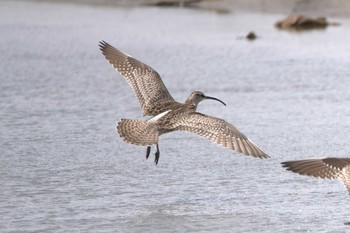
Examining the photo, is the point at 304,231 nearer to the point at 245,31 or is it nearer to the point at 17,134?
the point at 17,134

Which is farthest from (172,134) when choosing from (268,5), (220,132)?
(268,5)

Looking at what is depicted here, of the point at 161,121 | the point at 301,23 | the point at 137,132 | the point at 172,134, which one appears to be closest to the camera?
the point at 137,132

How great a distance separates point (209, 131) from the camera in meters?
8.24

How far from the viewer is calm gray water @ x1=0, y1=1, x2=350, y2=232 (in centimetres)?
739

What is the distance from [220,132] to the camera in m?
8.20

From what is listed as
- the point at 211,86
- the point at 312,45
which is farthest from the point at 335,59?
the point at 211,86

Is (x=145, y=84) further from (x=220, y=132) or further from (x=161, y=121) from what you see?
(x=220, y=132)

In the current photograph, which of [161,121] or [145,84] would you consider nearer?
[161,121]

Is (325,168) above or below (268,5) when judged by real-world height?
below

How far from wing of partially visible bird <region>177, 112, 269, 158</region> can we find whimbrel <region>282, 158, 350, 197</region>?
33 cm

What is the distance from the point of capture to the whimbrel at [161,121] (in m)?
8.03

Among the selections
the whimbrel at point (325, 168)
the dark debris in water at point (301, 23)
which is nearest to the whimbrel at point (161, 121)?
the whimbrel at point (325, 168)

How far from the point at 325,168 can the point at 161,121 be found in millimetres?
1566

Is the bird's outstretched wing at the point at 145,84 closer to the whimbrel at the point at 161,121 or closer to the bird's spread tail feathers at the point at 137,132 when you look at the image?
the whimbrel at the point at 161,121
